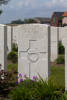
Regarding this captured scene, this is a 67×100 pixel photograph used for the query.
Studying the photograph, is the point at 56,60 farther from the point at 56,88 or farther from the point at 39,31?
the point at 56,88

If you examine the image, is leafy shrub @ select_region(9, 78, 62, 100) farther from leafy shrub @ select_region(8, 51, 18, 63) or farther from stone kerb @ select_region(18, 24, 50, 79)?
leafy shrub @ select_region(8, 51, 18, 63)

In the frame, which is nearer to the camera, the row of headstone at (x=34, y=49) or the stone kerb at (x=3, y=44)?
the row of headstone at (x=34, y=49)

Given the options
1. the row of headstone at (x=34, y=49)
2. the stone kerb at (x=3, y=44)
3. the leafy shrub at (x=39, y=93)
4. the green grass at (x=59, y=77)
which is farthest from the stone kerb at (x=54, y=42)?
the leafy shrub at (x=39, y=93)

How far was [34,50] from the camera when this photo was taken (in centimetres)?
836

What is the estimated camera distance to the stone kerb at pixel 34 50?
8070 mm

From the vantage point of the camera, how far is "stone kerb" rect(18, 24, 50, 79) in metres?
8.07

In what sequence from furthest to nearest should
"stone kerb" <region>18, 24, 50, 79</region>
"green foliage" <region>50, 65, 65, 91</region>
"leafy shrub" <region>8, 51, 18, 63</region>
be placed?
"leafy shrub" <region>8, 51, 18, 63</region> < "stone kerb" <region>18, 24, 50, 79</region> < "green foliage" <region>50, 65, 65, 91</region>

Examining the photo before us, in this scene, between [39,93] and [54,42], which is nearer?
[39,93]

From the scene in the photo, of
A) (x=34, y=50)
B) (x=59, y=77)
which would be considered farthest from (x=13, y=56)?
(x=34, y=50)

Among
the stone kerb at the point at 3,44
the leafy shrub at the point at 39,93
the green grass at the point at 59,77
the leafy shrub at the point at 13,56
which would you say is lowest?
the green grass at the point at 59,77

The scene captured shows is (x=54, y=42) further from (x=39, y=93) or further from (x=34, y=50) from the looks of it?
(x=39, y=93)

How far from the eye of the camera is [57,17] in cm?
5825

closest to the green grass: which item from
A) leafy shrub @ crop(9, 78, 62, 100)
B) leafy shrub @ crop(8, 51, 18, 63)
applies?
leafy shrub @ crop(9, 78, 62, 100)

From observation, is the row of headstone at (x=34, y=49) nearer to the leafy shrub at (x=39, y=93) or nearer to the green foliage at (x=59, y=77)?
the green foliage at (x=59, y=77)
